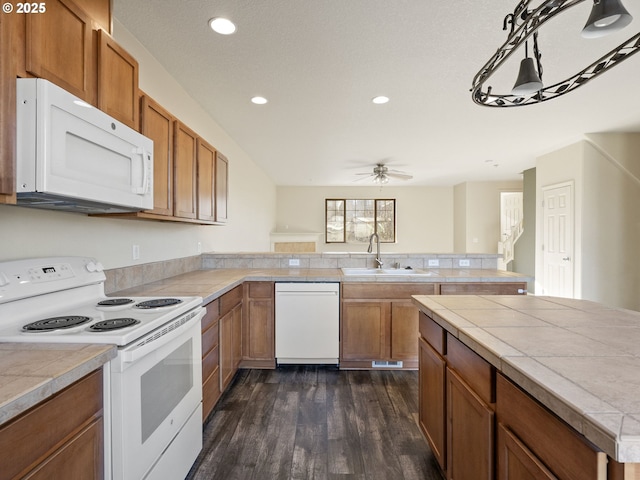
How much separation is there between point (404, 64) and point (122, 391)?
8.95 ft

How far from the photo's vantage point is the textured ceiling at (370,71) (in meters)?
1.90

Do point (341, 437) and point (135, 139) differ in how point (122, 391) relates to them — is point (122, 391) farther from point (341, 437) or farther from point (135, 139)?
point (341, 437)

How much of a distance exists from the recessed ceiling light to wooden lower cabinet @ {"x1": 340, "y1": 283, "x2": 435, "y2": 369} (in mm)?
2177

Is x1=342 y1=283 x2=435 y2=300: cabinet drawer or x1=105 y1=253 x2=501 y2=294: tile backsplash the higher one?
x1=105 y1=253 x2=501 y2=294: tile backsplash

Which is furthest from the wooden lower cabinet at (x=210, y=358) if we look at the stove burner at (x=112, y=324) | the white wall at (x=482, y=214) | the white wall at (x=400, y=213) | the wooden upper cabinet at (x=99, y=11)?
the white wall at (x=482, y=214)

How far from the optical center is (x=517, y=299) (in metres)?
1.74

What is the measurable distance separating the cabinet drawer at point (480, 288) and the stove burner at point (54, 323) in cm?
266

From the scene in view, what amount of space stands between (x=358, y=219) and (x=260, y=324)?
6.10 meters

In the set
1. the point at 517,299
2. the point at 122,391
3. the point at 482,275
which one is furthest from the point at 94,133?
the point at 482,275

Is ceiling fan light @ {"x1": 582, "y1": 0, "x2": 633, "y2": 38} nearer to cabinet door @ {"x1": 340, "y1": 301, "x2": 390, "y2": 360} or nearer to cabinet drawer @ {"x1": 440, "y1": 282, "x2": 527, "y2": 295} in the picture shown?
cabinet drawer @ {"x1": 440, "y1": 282, "x2": 527, "y2": 295}

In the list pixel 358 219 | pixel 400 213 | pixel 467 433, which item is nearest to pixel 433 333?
pixel 467 433

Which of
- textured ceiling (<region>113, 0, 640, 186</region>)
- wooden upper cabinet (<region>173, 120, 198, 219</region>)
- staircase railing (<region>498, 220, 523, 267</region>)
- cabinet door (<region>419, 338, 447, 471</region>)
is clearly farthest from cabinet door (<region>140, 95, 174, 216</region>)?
staircase railing (<region>498, 220, 523, 267</region>)

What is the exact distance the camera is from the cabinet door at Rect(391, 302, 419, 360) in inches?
113

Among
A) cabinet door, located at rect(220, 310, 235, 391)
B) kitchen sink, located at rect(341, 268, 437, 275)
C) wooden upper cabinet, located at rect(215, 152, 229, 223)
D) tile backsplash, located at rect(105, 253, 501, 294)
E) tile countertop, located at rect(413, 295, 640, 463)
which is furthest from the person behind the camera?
tile backsplash, located at rect(105, 253, 501, 294)
